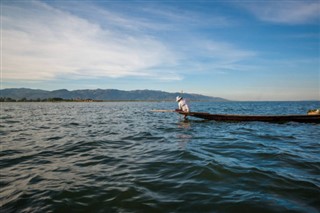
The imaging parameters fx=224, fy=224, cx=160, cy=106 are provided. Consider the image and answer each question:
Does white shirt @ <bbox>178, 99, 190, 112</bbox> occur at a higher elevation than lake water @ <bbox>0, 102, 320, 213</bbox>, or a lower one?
higher

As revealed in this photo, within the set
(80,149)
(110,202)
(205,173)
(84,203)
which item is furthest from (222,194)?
(80,149)

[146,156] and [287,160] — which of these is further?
[146,156]

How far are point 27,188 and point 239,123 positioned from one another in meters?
21.4

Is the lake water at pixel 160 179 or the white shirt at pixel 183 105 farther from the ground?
the white shirt at pixel 183 105

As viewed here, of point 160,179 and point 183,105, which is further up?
point 183,105

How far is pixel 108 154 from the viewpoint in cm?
1047

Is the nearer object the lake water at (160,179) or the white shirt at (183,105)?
the lake water at (160,179)

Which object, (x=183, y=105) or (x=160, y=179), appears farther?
(x=183, y=105)

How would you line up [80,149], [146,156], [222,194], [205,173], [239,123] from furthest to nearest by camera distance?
[239,123]
[80,149]
[146,156]
[205,173]
[222,194]

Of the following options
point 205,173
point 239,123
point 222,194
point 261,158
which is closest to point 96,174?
point 205,173

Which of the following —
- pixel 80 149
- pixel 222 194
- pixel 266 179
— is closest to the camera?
pixel 222 194

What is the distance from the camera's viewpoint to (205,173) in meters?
7.61

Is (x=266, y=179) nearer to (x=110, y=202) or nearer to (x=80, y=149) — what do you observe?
(x=110, y=202)

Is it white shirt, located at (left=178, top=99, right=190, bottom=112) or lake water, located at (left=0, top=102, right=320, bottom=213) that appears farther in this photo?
white shirt, located at (left=178, top=99, right=190, bottom=112)
